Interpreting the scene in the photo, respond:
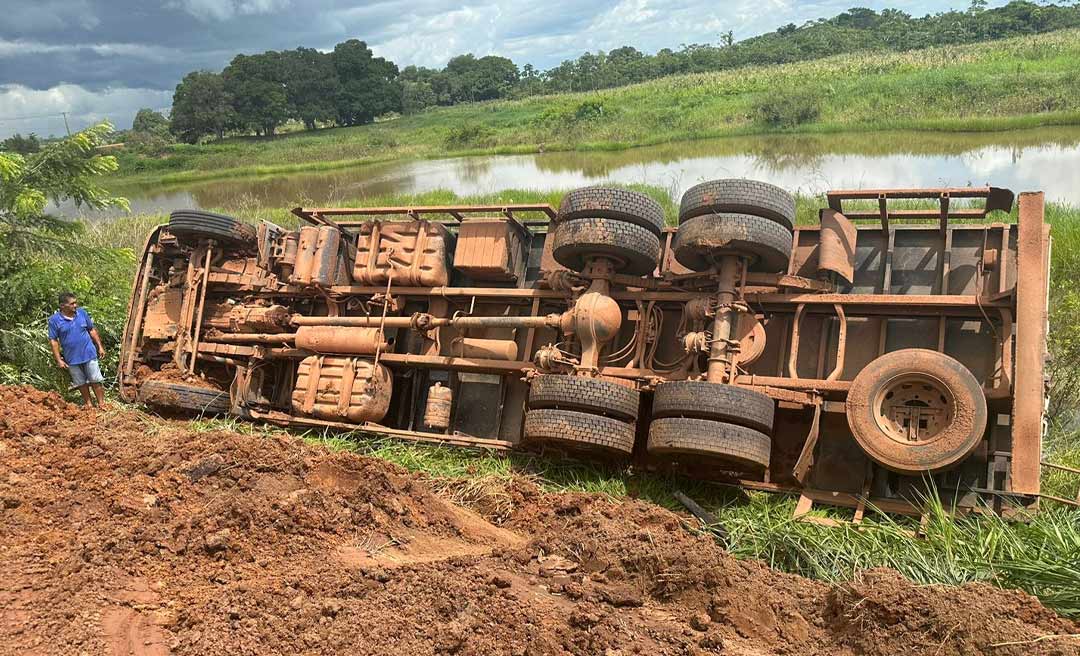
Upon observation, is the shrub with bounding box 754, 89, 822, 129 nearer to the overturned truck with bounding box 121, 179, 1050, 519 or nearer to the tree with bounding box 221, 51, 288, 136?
the overturned truck with bounding box 121, 179, 1050, 519

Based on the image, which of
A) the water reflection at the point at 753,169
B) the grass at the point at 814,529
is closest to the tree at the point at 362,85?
the water reflection at the point at 753,169

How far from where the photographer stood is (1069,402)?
7867 mm

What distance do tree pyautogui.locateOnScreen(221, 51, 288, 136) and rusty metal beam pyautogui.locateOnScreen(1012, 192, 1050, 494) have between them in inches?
2046

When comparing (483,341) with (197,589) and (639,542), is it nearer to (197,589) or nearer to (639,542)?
(639,542)

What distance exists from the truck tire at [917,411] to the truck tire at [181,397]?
6222 mm

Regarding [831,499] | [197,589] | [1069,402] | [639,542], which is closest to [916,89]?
[1069,402]

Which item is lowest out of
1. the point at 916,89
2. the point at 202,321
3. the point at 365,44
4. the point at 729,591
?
the point at 729,591

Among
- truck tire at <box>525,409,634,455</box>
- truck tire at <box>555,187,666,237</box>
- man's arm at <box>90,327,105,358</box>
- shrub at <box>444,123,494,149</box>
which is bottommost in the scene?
truck tire at <box>525,409,634,455</box>

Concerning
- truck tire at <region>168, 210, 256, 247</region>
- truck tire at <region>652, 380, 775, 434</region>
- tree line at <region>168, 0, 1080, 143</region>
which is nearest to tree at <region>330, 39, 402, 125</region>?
tree line at <region>168, 0, 1080, 143</region>

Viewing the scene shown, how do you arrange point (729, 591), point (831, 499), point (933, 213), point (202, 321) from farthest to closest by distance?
point (202, 321), point (933, 213), point (831, 499), point (729, 591)

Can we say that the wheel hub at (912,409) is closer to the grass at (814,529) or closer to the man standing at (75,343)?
the grass at (814,529)

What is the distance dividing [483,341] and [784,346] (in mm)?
2832

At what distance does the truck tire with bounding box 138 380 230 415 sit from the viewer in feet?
26.5

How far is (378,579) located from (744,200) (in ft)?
13.0
